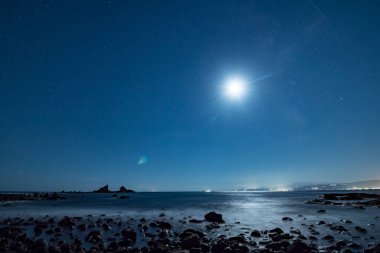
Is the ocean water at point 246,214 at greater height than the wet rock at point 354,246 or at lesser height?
lesser

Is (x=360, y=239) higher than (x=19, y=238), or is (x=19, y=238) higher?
(x=19, y=238)

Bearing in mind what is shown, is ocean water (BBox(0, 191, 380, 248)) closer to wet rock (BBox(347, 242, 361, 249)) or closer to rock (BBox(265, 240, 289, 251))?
wet rock (BBox(347, 242, 361, 249))

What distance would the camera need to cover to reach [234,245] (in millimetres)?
16125

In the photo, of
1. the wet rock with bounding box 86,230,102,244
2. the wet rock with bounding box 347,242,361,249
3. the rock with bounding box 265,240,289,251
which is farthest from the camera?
the wet rock with bounding box 86,230,102,244

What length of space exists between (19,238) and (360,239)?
2629cm

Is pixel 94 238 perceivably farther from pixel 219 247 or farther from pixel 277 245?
pixel 277 245

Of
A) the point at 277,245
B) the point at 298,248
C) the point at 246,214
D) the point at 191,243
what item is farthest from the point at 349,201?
the point at 191,243

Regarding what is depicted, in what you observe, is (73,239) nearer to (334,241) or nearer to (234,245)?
(234,245)

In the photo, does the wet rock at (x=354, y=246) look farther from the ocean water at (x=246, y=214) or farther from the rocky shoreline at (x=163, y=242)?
the ocean water at (x=246, y=214)

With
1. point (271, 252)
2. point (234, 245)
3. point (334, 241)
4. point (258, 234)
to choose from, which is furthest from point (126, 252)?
point (334, 241)

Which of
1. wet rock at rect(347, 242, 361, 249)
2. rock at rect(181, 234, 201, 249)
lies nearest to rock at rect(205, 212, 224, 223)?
rock at rect(181, 234, 201, 249)

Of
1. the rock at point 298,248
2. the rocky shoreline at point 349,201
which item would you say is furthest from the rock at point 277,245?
the rocky shoreline at point 349,201

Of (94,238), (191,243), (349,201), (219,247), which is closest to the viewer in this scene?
(219,247)

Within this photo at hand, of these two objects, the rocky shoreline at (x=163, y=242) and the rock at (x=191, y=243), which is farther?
the rock at (x=191, y=243)
